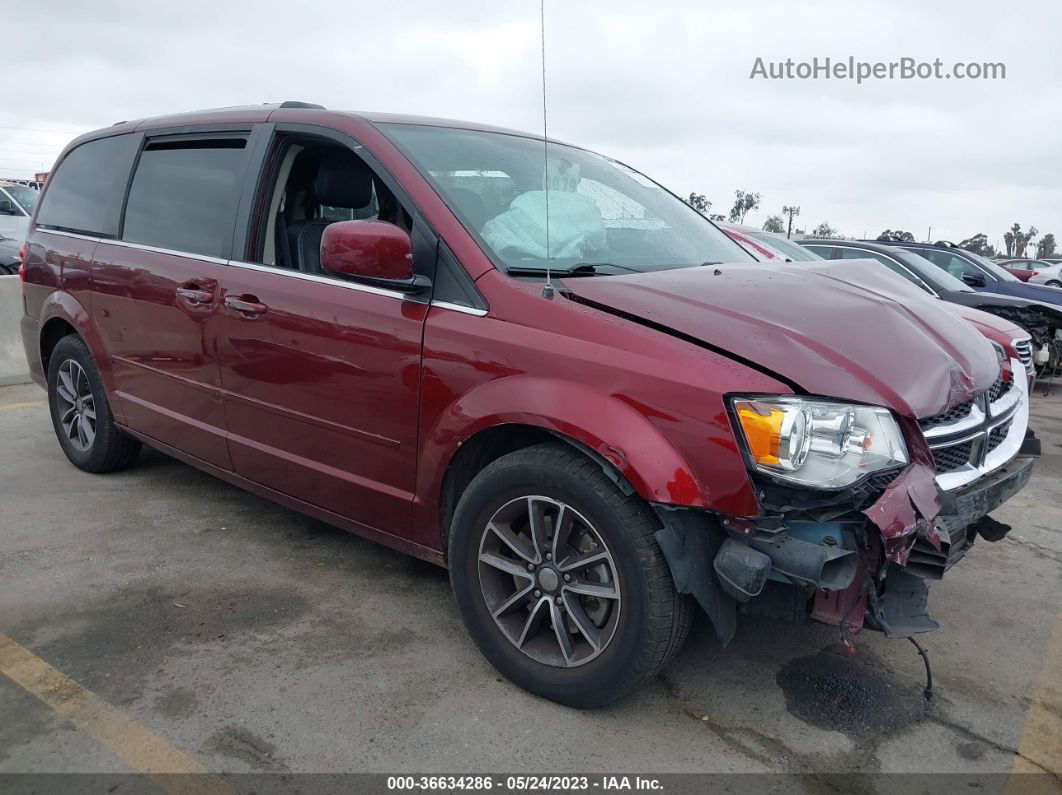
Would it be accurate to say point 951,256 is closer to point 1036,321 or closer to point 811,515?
point 1036,321

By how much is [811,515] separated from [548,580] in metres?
0.83

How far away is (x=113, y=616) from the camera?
3135 mm

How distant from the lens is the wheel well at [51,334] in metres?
4.72

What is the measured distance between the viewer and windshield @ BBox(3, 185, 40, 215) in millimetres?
14422

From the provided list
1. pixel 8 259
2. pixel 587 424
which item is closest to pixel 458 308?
pixel 587 424

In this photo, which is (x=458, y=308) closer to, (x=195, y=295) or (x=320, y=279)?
(x=320, y=279)

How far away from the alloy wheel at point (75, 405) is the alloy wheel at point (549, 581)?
2.95 metres

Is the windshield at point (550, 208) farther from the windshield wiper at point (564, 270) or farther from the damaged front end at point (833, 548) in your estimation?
the damaged front end at point (833, 548)

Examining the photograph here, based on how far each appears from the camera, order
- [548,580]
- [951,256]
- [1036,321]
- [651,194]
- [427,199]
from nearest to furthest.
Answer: [548,580] < [427,199] < [651,194] < [1036,321] < [951,256]

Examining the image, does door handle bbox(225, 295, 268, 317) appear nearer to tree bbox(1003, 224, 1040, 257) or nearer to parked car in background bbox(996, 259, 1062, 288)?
parked car in background bbox(996, 259, 1062, 288)

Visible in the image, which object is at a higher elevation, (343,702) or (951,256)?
(951,256)

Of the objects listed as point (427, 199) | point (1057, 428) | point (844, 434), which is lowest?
point (1057, 428)

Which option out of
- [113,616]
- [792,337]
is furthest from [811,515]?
[113,616]

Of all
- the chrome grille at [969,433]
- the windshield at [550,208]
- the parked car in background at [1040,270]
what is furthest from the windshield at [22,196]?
the parked car in background at [1040,270]
